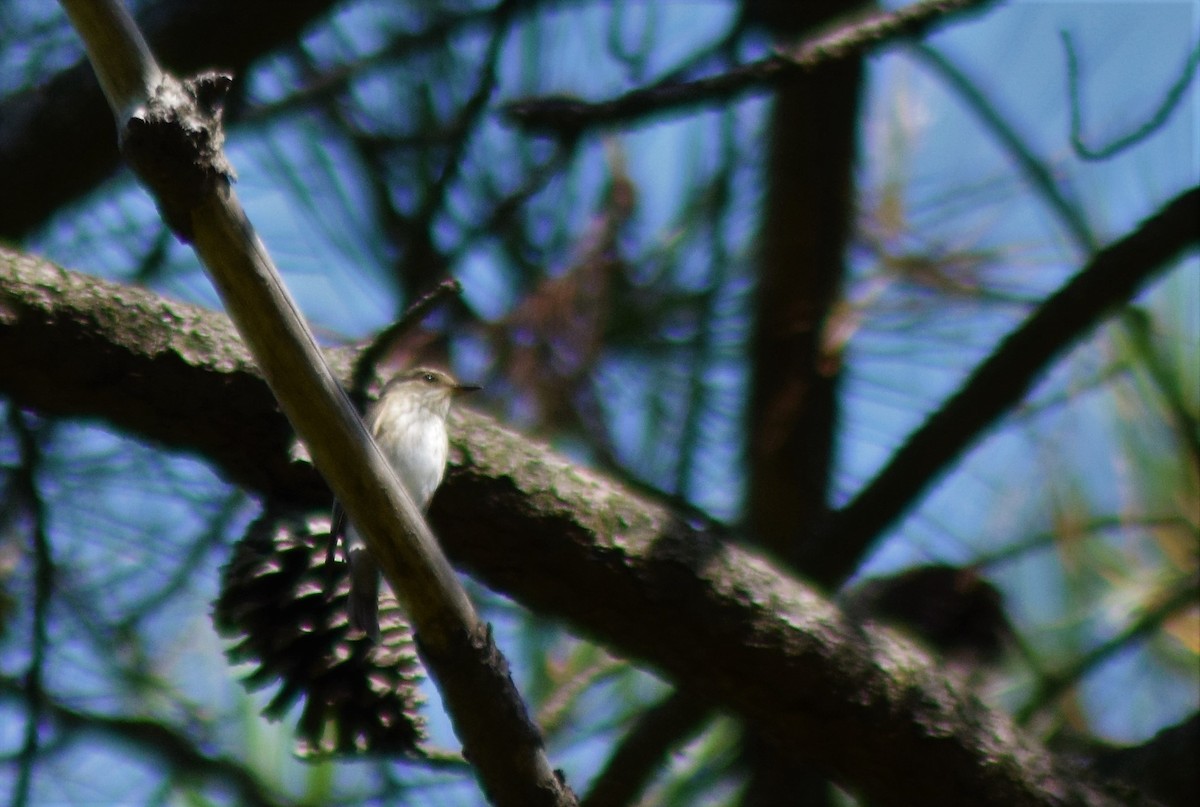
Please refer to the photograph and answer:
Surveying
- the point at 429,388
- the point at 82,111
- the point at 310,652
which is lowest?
the point at 310,652

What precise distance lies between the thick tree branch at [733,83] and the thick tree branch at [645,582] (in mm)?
415

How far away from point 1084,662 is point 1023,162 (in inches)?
37.5

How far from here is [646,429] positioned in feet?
9.58

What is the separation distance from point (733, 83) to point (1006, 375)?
64 cm

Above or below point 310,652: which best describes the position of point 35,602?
above

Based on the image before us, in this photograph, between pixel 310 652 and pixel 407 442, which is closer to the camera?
pixel 310 652

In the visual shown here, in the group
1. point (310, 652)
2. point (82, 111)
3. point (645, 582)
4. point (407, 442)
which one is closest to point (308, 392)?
point (310, 652)

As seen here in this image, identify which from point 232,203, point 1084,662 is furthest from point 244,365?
point 1084,662

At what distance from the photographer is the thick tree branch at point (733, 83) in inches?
69.9

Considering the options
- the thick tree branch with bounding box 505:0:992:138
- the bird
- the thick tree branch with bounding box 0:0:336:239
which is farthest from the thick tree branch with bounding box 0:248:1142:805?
the thick tree branch with bounding box 0:0:336:239

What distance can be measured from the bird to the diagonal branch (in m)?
0.67

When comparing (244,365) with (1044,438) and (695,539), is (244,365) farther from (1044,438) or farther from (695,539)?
(1044,438)

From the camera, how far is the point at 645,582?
175 centimetres

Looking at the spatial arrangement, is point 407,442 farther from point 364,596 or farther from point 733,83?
point 733,83
